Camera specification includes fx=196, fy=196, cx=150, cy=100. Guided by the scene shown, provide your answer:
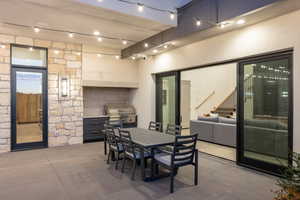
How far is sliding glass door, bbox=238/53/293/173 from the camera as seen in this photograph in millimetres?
3426

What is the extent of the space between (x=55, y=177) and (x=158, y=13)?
3.86 m

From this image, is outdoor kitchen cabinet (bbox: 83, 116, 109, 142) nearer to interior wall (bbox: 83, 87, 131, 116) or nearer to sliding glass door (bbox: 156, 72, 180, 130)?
interior wall (bbox: 83, 87, 131, 116)

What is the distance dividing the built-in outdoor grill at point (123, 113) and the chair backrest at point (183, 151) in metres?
4.15

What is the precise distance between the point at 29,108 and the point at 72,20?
9.71ft

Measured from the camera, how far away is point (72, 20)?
14.1ft

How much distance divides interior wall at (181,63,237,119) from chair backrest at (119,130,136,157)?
5824 millimetres

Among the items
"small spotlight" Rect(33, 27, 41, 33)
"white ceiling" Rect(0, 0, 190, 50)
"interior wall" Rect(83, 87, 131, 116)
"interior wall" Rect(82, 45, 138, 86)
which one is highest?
"white ceiling" Rect(0, 0, 190, 50)

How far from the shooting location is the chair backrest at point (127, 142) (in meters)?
3.46

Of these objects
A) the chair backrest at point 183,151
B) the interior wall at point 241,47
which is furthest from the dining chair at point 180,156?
the interior wall at point 241,47

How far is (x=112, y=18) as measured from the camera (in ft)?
13.5

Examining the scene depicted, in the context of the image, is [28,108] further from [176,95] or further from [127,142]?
[176,95]

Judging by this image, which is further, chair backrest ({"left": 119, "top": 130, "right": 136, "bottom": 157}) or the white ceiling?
the white ceiling

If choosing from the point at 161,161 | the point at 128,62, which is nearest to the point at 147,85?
the point at 128,62

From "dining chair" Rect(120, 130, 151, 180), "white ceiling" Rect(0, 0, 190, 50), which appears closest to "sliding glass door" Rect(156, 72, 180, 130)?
"white ceiling" Rect(0, 0, 190, 50)
